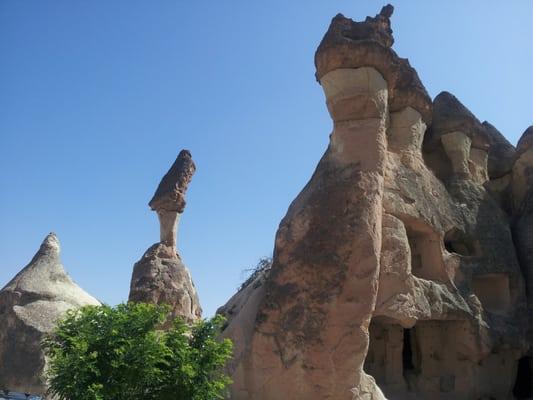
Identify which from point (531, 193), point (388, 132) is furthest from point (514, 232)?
point (388, 132)

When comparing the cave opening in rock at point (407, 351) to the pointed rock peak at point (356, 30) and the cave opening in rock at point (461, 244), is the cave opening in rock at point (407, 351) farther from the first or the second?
the pointed rock peak at point (356, 30)

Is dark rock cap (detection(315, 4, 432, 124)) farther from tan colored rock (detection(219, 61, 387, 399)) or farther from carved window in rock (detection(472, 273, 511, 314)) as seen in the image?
carved window in rock (detection(472, 273, 511, 314))

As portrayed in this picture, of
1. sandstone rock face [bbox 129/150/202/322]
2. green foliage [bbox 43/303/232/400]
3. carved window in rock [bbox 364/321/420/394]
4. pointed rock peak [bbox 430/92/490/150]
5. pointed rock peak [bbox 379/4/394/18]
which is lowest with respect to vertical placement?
green foliage [bbox 43/303/232/400]

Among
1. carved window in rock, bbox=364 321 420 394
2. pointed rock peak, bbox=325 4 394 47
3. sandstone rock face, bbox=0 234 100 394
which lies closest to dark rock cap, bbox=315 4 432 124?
pointed rock peak, bbox=325 4 394 47

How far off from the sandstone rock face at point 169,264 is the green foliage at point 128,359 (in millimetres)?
5654

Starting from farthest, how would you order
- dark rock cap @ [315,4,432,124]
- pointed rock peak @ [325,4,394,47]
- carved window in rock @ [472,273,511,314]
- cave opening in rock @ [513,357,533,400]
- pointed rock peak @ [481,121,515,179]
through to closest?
pointed rock peak @ [481,121,515,179] → cave opening in rock @ [513,357,533,400] → carved window in rock @ [472,273,511,314] → pointed rock peak @ [325,4,394,47] → dark rock cap @ [315,4,432,124]

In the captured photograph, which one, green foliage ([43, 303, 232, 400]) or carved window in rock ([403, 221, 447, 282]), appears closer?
green foliage ([43, 303, 232, 400])

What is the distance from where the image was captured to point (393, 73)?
10461 millimetres

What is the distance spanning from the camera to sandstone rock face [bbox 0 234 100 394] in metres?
10.8

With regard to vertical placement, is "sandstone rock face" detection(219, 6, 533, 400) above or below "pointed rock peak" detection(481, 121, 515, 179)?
below

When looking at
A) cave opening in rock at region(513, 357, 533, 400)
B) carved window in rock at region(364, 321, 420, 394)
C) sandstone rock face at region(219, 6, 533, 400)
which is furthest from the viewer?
cave opening in rock at region(513, 357, 533, 400)

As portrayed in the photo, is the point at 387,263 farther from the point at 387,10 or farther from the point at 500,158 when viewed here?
the point at 500,158

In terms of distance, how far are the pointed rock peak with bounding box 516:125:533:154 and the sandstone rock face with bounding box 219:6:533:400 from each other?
57 millimetres

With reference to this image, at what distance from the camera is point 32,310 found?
11.9 m
